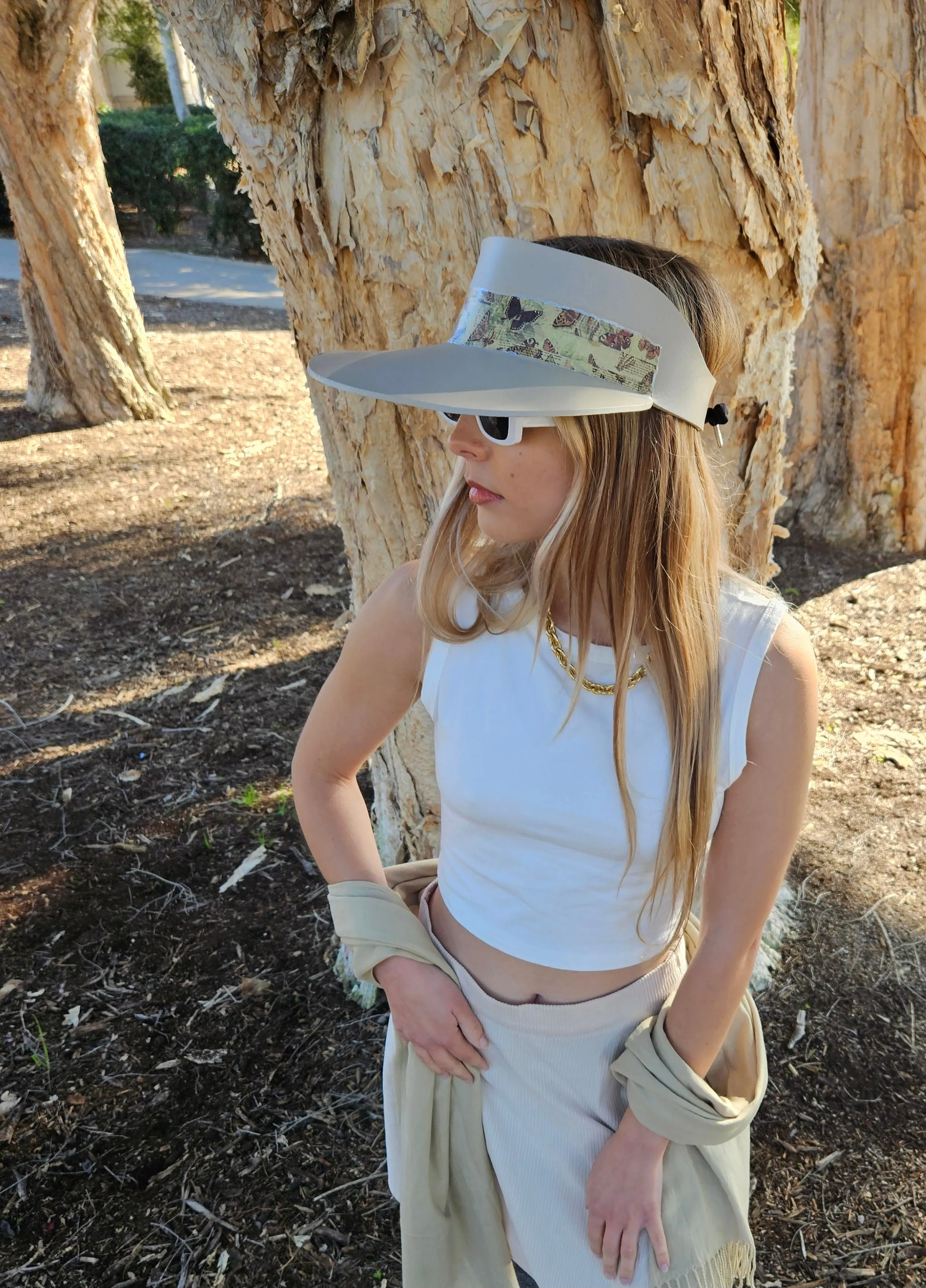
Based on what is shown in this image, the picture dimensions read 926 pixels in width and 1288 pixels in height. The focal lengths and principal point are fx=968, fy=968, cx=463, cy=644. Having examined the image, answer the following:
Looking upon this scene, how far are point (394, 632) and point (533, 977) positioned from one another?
56 cm

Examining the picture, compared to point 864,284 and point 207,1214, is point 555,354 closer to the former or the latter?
point 207,1214

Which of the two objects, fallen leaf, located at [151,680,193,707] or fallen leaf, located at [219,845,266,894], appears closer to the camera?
fallen leaf, located at [219,845,266,894]

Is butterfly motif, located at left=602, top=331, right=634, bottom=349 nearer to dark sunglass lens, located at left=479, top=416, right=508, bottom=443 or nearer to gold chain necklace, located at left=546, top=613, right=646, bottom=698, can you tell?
dark sunglass lens, located at left=479, top=416, right=508, bottom=443

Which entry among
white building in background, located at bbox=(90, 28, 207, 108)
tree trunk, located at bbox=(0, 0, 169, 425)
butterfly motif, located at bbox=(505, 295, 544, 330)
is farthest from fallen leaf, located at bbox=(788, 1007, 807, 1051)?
white building in background, located at bbox=(90, 28, 207, 108)

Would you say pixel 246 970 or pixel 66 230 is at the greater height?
pixel 66 230

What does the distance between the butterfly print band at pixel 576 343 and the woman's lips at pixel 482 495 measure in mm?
174

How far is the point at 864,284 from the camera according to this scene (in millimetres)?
4805

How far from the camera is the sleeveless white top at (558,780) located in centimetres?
131

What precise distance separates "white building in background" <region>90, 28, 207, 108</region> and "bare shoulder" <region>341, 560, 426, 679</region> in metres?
28.0

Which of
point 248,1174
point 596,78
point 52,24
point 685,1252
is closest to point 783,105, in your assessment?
point 596,78

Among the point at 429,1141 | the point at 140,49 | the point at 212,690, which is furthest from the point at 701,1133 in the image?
the point at 140,49

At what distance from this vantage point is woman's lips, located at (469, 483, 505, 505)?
1.27 metres

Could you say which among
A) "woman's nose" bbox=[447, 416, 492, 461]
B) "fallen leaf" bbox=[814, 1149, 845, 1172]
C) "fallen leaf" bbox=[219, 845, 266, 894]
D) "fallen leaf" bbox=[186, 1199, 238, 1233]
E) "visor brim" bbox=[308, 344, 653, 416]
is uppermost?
"visor brim" bbox=[308, 344, 653, 416]

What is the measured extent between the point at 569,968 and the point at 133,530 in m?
5.28
